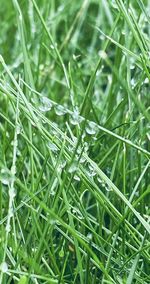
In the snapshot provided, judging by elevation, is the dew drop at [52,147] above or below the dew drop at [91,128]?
above

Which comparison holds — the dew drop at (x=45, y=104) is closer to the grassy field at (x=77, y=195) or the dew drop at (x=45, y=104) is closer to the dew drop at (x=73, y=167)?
the grassy field at (x=77, y=195)

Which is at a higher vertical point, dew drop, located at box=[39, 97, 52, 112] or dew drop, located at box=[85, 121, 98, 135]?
dew drop, located at box=[39, 97, 52, 112]

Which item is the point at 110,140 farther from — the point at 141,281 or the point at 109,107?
the point at 141,281

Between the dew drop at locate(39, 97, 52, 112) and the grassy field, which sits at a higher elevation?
the dew drop at locate(39, 97, 52, 112)

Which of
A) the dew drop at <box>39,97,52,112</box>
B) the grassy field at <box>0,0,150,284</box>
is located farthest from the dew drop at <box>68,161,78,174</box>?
the dew drop at <box>39,97,52,112</box>

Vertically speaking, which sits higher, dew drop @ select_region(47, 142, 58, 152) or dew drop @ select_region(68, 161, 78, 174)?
dew drop @ select_region(47, 142, 58, 152)

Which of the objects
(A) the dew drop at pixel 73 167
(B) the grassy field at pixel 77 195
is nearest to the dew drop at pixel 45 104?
(B) the grassy field at pixel 77 195

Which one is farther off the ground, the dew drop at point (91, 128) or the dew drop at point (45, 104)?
the dew drop at point (45, 104)

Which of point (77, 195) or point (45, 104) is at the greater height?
point (45, 104)

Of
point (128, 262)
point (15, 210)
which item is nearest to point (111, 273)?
point (128, 262)

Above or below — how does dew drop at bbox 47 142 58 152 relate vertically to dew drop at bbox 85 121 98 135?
above

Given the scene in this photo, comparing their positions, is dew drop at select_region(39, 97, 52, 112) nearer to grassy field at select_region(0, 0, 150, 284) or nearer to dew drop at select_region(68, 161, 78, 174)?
grassy field at select_region(0, 0, 150, 284)
